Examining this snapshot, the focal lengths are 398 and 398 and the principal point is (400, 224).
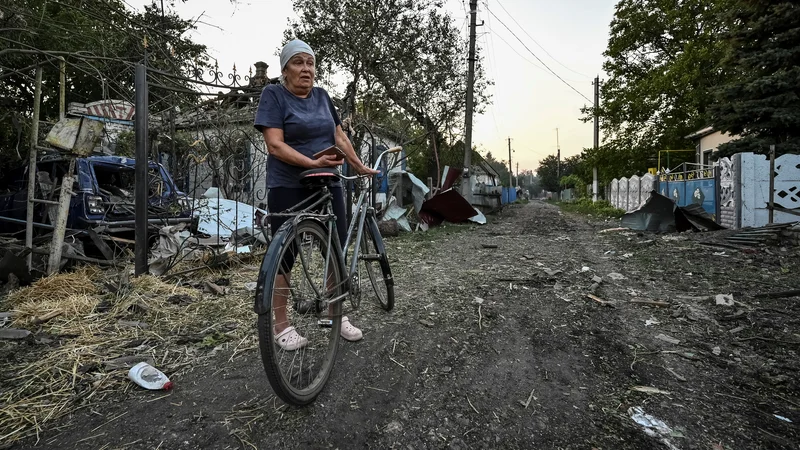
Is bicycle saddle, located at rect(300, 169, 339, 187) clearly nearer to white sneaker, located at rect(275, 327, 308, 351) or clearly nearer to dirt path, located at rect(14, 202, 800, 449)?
white sneaker, located at rect(275, 327, 308, 351)

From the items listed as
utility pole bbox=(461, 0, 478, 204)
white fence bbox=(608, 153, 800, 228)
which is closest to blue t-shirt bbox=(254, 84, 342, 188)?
white fence bbox=(608, 153, 800, 228)

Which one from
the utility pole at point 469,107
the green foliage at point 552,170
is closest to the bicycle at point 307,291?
the utility pole at point 469,107

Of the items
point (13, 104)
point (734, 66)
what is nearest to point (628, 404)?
point (13, 104)

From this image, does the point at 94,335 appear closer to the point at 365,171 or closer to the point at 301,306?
the point at 301,306

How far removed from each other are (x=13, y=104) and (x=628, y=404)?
9.57 metres

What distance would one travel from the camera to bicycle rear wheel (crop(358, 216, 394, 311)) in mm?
2834

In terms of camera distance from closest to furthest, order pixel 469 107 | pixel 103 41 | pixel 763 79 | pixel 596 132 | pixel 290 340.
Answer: pixel 290 340 → pixel 103 41 → pixel 763 79 → pixel 469 107 → pixel 596 132

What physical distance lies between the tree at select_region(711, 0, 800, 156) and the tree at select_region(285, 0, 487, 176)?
27.3ft

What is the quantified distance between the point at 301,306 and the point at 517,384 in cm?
123

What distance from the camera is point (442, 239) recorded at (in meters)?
8.48

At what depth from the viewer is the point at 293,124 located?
2.25m

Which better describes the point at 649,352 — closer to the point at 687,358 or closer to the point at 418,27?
the point at 687,358

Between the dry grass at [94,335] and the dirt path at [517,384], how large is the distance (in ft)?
0.64

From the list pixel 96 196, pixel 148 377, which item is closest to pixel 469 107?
pixel 96 196
